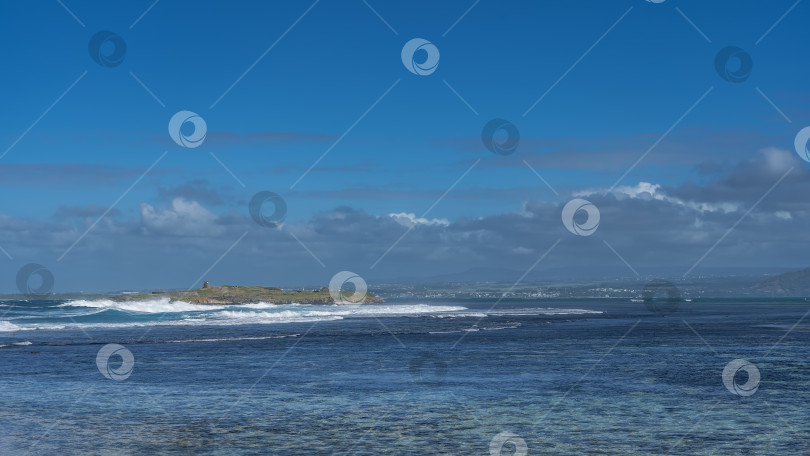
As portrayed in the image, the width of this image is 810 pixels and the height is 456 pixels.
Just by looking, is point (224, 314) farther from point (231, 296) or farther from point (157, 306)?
point (231, 296)

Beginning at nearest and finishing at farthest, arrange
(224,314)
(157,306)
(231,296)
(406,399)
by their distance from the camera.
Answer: (406,399) < (224,314) < (157,306) < (231,296)

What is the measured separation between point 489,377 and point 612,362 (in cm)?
967

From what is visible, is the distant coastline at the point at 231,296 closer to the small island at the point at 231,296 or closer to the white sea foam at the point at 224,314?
the small island at the point at 231,296

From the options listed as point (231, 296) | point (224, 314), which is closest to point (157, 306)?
point (224, 314)

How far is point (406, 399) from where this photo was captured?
27781mm

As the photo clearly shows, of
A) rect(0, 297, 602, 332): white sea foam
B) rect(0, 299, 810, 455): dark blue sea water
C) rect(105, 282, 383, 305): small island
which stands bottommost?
rect(0, 299, 810, 455): dark blue sea water

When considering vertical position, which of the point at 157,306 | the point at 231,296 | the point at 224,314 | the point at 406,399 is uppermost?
the point at 231,296

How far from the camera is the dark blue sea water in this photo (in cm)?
2028

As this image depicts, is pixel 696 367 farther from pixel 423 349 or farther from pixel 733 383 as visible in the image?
pixel 423 349

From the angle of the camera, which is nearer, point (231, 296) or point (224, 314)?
point (224, 314)

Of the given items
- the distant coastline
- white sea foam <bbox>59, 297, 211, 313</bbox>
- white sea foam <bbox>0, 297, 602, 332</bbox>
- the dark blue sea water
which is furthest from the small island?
the dark blue sea water

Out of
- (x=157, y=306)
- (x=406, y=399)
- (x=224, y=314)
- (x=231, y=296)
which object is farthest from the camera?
(x=231, y=296)

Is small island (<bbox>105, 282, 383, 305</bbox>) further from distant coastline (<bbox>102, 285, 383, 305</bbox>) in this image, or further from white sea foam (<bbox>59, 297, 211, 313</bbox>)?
white sea foam (<bbox>59, 297, 211, 313</bbox>)

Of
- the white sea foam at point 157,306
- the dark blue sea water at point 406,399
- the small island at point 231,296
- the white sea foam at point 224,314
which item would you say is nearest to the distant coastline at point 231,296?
the small island at point 231,296
